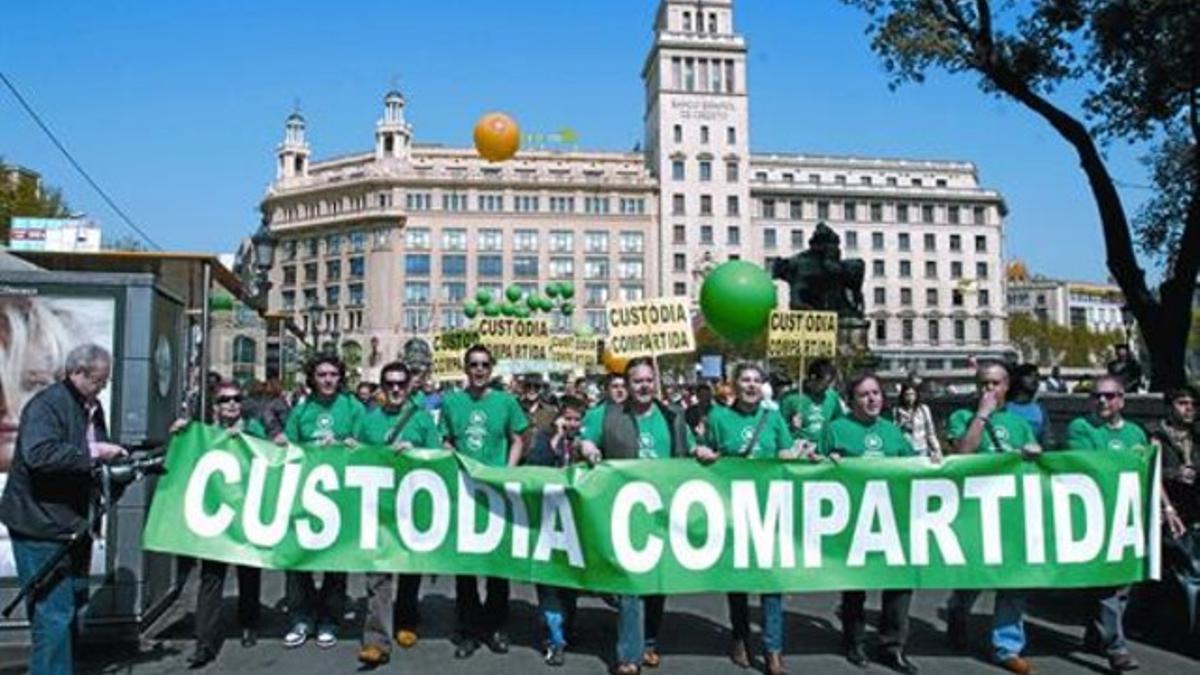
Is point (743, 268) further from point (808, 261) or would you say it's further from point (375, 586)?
point (375, 586)

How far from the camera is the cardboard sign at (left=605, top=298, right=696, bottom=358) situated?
10148 millimetres

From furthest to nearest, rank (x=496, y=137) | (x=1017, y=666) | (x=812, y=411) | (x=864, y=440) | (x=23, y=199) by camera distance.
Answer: (x=23, y=199) < (x=496, y=137) < (x=812, y=411) < (x=864, y=440) < (x=1017, y=666)

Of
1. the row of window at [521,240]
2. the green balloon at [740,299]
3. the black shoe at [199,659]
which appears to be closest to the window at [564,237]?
the row of window at [521,240]

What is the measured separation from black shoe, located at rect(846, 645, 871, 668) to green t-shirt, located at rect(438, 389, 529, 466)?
2.58 metres

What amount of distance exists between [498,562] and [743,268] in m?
7.67

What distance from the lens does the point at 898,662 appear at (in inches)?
249

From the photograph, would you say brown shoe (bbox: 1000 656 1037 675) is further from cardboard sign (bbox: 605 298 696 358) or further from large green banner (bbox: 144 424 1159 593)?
cardboard sign (bbox: 605 298 696 358)

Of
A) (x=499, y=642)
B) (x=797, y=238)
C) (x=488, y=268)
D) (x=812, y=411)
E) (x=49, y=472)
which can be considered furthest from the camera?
(x=797, y=238)

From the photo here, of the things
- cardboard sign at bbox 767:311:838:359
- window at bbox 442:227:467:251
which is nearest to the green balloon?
cardboard sign at bbox 767:311:838:359

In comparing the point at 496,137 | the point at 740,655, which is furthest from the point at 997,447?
the point at 496,137

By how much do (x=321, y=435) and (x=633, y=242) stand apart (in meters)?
98.8

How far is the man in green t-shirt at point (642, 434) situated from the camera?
6.43 meters

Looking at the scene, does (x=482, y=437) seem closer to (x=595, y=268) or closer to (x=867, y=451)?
(x=867, y=451)

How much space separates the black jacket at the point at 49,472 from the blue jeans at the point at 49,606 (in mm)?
90
